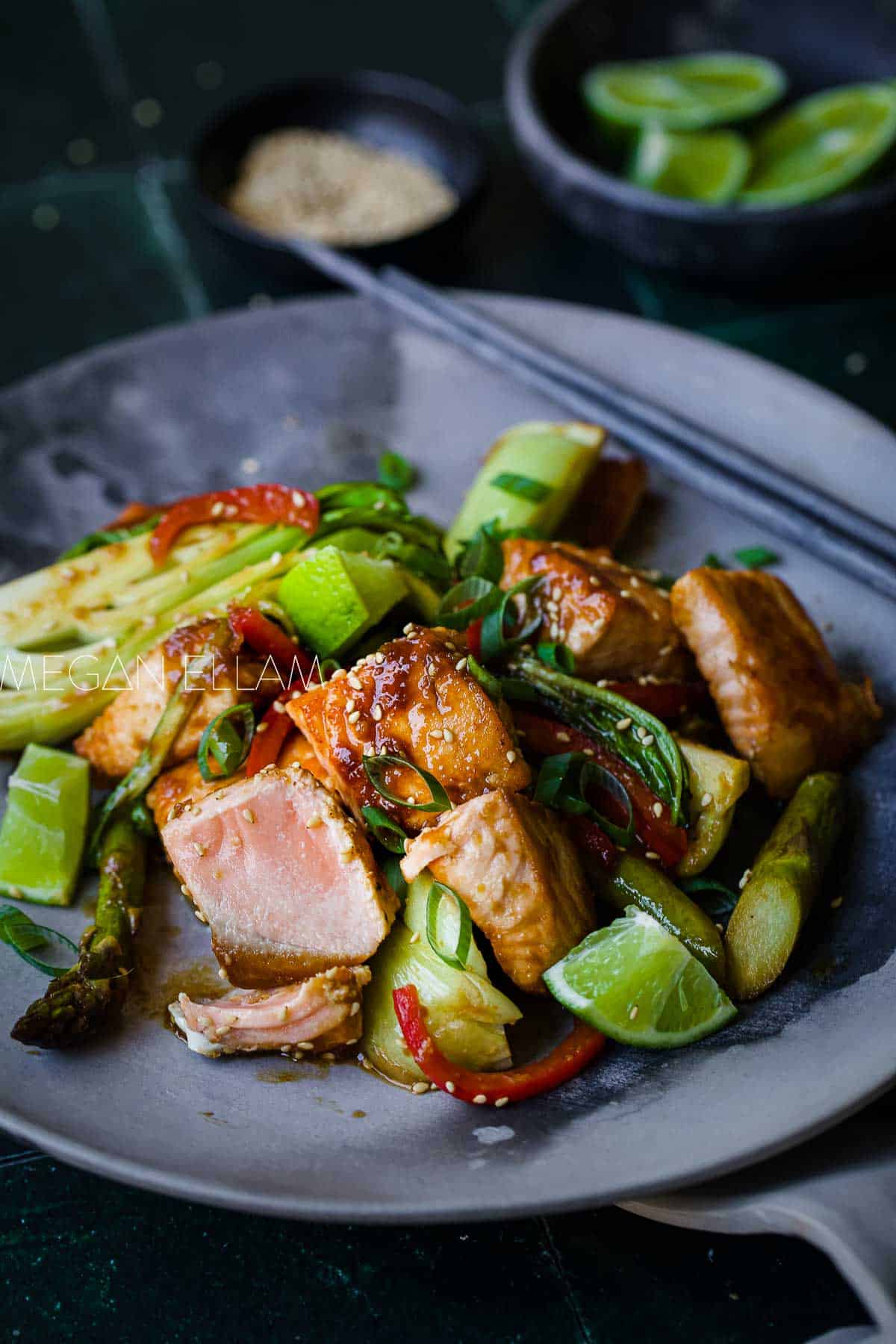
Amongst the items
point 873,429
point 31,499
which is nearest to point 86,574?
point 31,499

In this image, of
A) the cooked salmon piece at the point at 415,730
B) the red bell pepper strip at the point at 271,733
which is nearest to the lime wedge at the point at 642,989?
the cooked salmon piece at the point at 415,730

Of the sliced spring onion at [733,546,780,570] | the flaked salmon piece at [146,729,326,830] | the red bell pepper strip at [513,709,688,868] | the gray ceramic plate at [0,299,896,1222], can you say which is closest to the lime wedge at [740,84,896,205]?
the gray ceramic plate at [0,299,896,1222]

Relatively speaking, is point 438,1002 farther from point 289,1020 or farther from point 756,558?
point 756,558

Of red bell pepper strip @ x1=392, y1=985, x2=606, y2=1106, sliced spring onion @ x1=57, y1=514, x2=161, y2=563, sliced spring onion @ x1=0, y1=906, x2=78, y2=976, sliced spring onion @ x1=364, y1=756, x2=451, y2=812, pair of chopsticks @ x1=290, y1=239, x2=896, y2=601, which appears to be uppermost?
pair of chopsticks @ x1=290, y1=239, x2=896, y2=601

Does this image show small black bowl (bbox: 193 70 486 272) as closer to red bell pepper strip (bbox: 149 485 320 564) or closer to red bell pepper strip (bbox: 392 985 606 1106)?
red bell pepper strip (bbox: 149 485 320 564)

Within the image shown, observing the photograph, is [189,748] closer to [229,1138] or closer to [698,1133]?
[229,1138]

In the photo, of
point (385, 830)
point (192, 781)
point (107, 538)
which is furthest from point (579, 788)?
point (107, 538)
